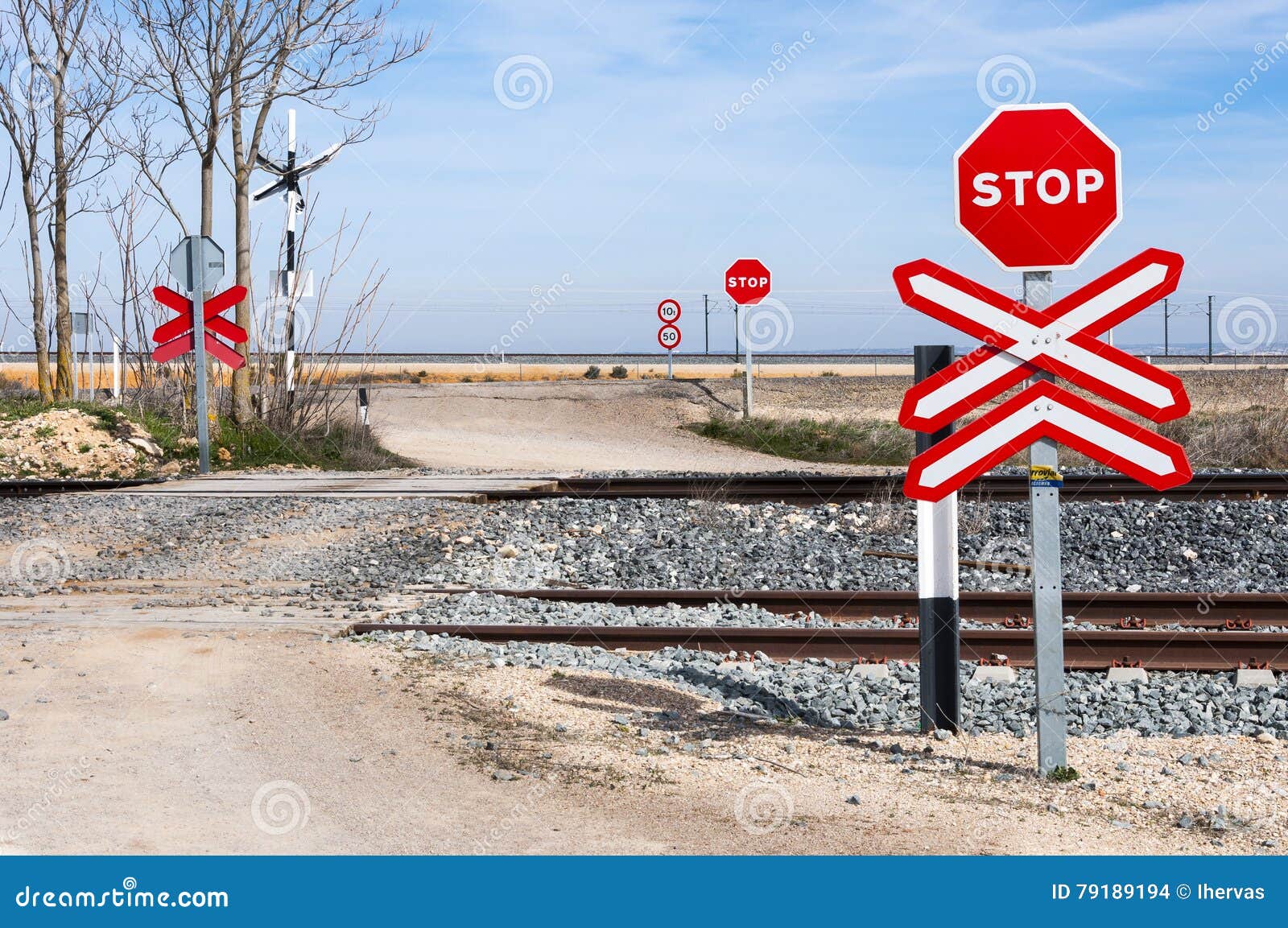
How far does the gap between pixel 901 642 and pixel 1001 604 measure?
1.58 m

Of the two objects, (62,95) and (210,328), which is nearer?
(210,328)

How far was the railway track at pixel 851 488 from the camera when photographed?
42.7 feet

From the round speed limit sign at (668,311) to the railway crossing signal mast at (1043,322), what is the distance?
25.9 meters

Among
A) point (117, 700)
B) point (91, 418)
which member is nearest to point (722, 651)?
point (117, 700)

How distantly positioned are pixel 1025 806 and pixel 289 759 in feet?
10.9

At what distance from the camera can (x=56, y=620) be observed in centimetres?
884

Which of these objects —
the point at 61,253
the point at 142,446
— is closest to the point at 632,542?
the point at 142,446

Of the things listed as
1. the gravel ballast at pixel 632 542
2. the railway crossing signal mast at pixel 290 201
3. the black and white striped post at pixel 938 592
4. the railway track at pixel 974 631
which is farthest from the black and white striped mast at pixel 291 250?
the black and white striped post at pixel 938 592

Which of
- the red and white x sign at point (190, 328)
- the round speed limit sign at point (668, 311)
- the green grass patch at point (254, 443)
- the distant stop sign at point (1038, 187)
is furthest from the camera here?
the round speed limit sign at point (668, 311)

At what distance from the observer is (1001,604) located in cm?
923

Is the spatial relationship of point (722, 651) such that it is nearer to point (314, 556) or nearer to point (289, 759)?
point (289, 759)

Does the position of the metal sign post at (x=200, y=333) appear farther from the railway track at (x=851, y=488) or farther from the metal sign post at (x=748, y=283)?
the metal sign post at (x=748, y=283)

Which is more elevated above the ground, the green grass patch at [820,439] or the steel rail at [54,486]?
the green grass patch at [820,439]

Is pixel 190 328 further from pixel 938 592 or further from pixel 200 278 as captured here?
pixel 938 592
